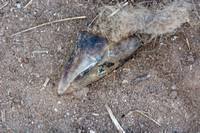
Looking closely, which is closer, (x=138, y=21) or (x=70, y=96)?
(x=138, y=21)

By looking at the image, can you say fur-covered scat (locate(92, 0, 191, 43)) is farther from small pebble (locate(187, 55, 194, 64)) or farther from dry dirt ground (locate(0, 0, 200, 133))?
small pebble (locate(187, 55, 194, 64))

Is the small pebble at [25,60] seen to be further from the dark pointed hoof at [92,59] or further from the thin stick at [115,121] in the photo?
the thin stick at [115,121]

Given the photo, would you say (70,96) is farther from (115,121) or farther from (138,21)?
(138,21)

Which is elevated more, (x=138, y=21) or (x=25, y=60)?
(x=138, y=21)

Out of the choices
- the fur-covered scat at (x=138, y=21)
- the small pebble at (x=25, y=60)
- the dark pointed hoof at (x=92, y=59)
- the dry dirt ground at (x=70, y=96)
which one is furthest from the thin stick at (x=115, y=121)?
the small pebble at (x=25, y=60)

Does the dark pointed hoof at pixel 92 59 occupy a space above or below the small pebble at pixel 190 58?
above

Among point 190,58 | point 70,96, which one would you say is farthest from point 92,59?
point 190,58

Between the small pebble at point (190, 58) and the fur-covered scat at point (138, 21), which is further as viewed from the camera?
the small pebble at point (190, 58)
